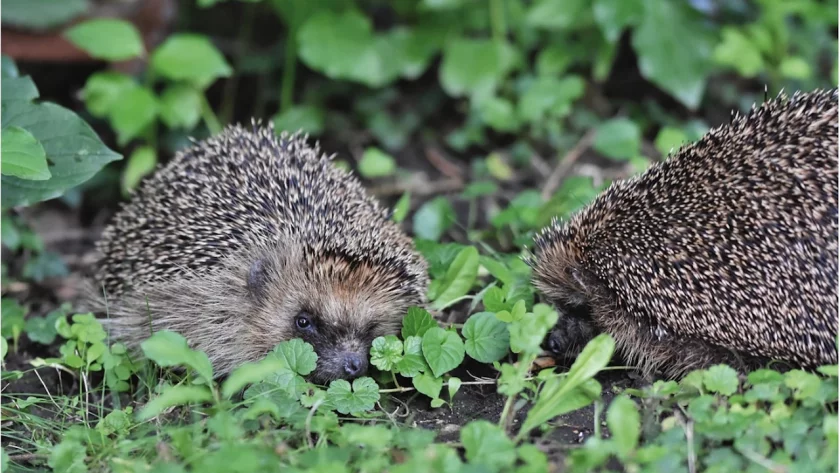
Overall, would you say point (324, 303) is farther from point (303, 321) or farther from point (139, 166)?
point (139, 166)

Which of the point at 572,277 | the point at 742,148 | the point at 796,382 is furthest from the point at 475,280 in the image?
the point at 796,382

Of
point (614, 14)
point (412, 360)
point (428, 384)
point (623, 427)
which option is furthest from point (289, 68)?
point (623, 427)

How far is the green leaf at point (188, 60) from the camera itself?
5.30m

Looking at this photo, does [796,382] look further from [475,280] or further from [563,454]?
[475,280]

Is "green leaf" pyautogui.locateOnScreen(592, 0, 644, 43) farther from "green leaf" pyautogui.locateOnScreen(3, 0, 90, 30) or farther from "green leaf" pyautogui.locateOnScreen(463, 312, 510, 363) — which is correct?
"green leaf" pyautogui.locateOnScreen(3, 0, 90, 30)

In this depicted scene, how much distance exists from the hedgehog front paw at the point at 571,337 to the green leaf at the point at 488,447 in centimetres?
99

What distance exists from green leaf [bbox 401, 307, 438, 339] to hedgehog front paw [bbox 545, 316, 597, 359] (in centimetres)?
52

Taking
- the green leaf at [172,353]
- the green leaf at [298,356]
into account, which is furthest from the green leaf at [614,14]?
the green leaf at [172,353]

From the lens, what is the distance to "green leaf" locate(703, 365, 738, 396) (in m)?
2.99

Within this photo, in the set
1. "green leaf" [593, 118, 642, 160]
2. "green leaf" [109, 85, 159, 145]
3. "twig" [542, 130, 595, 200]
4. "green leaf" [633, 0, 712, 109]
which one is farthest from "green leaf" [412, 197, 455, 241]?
"green leaf" [109, 85, 159, 145]

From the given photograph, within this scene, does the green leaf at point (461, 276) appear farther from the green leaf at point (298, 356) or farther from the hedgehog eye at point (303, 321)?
the green leaf at point (298, 356)

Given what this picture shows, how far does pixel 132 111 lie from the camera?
5.31m

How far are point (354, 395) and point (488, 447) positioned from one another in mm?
735

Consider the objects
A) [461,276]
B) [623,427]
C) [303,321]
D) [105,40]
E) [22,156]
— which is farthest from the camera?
[105,40]
